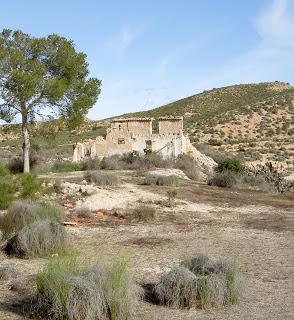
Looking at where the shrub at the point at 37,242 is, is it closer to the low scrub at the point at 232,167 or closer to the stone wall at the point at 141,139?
the low scrub at the point at 232,167

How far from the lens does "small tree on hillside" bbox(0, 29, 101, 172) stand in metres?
26.5

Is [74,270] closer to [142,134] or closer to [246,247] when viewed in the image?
[246,247]

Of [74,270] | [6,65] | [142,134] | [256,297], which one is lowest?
[256,297]

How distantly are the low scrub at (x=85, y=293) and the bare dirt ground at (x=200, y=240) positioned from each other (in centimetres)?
50

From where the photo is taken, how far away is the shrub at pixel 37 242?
11234mm

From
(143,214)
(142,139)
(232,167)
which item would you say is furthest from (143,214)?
(142,139)

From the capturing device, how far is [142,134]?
37156mm

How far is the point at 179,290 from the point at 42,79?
65.0 feet

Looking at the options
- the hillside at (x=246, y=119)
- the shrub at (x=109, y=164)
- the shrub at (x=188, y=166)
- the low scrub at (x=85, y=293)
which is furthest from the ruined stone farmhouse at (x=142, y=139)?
the low scrub at (x=85, y=293)

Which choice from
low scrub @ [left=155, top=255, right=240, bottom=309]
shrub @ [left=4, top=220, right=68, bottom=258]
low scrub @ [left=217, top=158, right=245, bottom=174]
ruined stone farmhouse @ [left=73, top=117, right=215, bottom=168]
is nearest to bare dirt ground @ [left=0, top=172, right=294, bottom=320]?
low scrub @ [left=155, top=255, right=240, bottom=309]

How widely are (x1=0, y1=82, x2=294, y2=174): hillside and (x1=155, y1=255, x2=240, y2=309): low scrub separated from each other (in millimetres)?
21256

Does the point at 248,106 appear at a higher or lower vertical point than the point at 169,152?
higher

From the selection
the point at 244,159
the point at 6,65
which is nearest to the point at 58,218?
the point at 6,65

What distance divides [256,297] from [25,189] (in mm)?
10201
